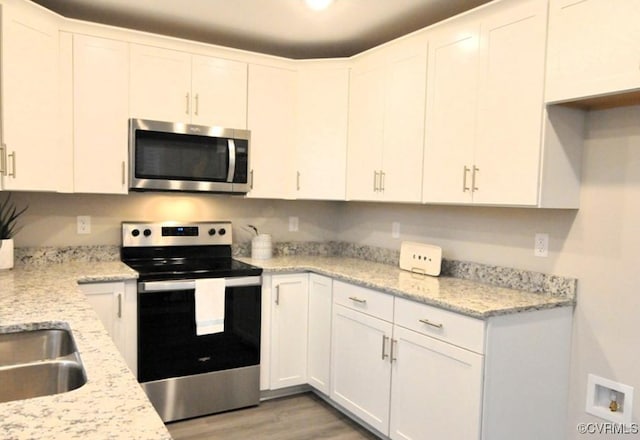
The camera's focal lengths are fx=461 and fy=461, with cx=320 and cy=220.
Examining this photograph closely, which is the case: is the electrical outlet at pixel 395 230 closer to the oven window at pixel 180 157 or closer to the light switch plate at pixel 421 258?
the light switch plate at pixel 421 258

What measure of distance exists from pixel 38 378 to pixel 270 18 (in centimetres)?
232

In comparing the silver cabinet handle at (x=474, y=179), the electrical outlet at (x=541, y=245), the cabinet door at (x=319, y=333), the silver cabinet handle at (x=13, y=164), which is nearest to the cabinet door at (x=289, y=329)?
the cabinet door at (x=319, y=333)

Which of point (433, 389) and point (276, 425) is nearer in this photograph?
point (433, 389)

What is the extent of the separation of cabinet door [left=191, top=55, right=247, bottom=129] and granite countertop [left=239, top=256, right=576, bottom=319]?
39.3 inches

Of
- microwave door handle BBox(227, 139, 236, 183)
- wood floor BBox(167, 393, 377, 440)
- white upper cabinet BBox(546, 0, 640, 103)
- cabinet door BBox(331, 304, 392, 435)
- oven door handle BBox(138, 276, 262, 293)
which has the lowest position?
wood floor BBox(167, 393, 377, 440)

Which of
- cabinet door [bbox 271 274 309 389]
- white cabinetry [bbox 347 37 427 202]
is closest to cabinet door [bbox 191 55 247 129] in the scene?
white cabinetry [bbox 347 37 427 202]

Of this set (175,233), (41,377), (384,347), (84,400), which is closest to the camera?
(84,400)

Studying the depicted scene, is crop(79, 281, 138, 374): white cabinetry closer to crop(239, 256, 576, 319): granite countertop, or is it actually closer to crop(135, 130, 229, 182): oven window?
crop(135, 130, 229, 182): oven window

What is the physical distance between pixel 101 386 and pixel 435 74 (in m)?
2.21

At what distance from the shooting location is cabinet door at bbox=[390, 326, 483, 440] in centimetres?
197

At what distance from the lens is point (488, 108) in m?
2.23

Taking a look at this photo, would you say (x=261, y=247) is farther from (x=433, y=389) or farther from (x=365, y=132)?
(x=433, y=389)

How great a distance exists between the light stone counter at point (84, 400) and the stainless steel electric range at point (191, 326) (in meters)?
0.84

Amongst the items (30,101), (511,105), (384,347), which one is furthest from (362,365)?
(30,101)
